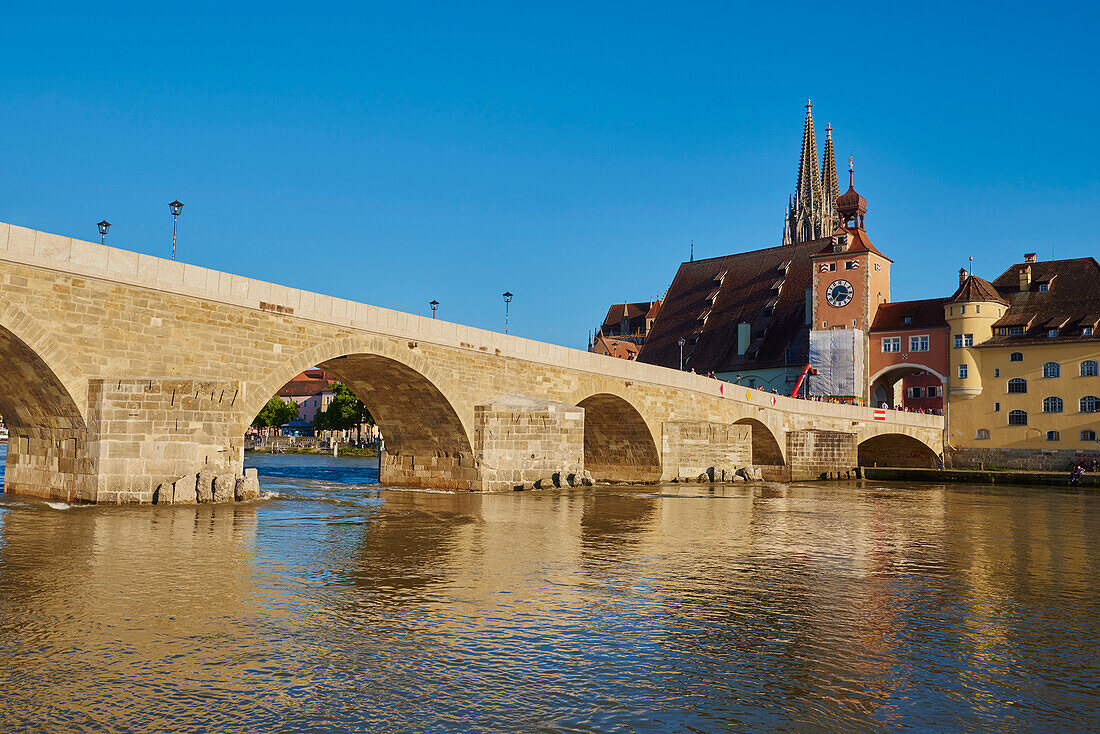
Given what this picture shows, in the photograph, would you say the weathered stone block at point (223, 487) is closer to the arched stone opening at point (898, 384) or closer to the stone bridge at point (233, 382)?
the stone bridge at point (233, 382)

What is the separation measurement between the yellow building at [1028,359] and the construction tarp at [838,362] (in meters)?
6.03

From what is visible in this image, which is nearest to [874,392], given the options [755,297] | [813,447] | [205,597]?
[755,297]

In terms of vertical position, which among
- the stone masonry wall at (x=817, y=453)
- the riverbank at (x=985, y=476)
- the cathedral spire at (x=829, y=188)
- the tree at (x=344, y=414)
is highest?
the cathedral spire at (x=829, y=188)

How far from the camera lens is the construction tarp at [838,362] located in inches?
2345

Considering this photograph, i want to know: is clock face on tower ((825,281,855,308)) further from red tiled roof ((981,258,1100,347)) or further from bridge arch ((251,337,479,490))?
bridge arch ((251,337,479,490))

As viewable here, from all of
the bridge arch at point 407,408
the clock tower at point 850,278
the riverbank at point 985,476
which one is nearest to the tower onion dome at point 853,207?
the clock tower at point 850,278

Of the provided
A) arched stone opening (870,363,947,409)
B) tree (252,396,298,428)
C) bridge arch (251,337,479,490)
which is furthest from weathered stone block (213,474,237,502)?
tree (252,396,298,428)

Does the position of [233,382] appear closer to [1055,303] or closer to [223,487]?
[223,487]

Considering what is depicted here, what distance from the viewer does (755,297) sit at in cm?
7350

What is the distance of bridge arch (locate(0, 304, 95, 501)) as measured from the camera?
1642 cm

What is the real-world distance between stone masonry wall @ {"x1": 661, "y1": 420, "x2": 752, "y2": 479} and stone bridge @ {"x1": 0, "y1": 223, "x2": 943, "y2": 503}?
0.07 m

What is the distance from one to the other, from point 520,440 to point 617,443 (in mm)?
9695

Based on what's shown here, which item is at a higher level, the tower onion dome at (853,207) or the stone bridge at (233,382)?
the tower onion dome at (853,207)

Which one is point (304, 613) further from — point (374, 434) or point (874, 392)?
point (374, 434)
